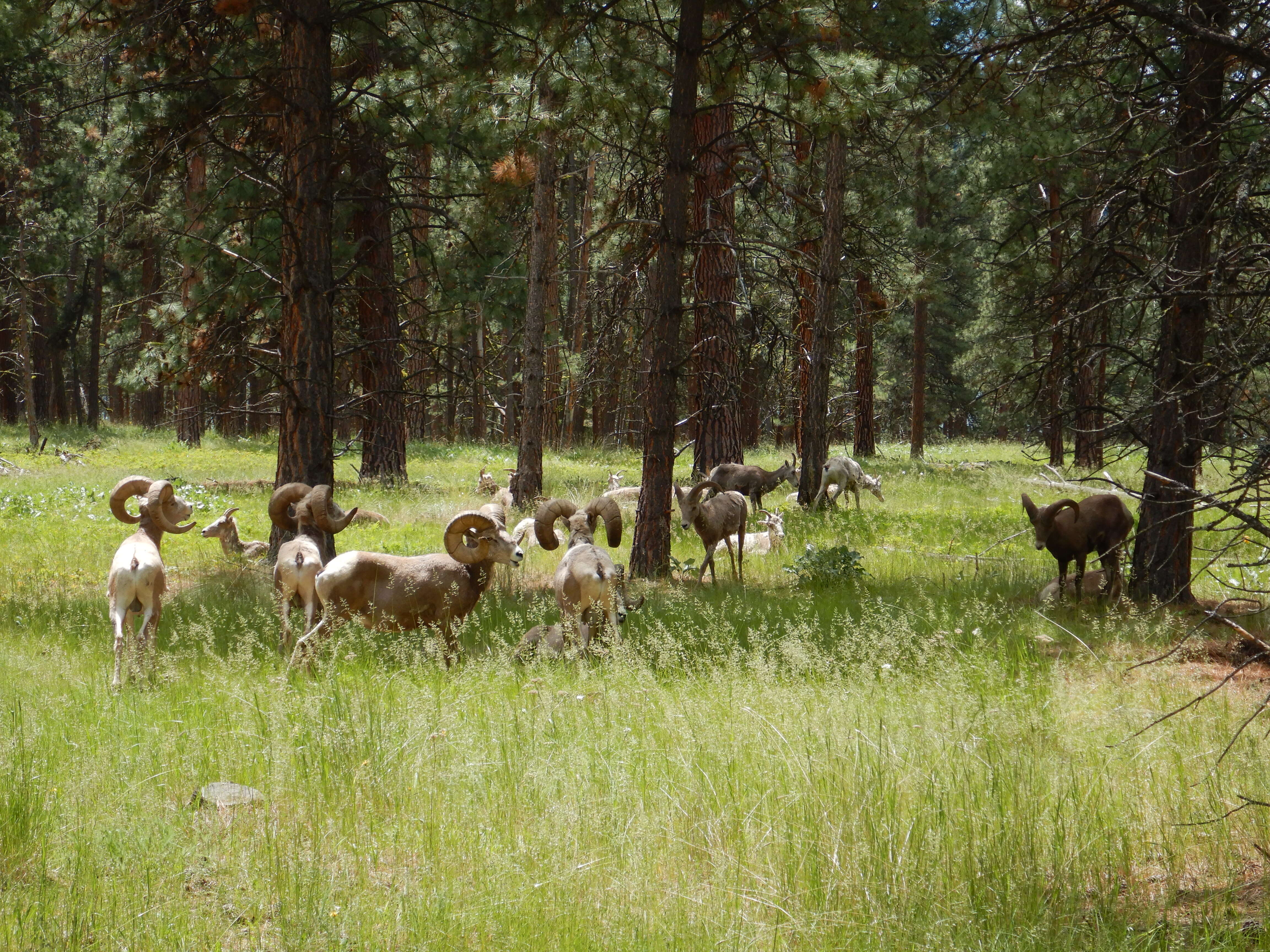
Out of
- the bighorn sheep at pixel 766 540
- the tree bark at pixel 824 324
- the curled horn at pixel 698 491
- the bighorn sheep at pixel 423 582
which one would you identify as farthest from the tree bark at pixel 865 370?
the bighorn sheep at pixel 423 582

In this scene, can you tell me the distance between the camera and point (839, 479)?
1789 centimetres

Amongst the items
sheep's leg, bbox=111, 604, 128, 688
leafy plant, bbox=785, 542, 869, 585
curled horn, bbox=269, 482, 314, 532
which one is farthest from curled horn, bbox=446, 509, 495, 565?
leafy plant, bbox=785, 542, 869, 585

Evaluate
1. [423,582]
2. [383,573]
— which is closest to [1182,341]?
[423,582]

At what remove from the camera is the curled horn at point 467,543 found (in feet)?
26.0

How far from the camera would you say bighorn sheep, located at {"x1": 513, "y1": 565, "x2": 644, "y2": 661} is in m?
8.13

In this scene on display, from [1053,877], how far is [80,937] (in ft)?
12.7

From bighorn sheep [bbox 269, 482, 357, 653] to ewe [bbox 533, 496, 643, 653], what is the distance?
5.80 ft

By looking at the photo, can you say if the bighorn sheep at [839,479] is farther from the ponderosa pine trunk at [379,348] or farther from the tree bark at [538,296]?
the ponderosa pine trunk at [379,348]

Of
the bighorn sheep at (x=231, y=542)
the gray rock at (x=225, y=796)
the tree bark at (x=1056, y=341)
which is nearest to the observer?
the gray rock at (x=225, y=796)

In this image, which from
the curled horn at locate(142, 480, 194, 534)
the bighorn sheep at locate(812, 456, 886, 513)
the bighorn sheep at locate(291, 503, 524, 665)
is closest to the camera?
the bighorn sheep at locate(291, 503, 524, 665)

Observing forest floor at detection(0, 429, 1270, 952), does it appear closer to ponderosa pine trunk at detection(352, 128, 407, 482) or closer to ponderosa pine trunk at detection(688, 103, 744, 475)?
ponderosa pine trunk at detection(688, 103, 744, 475)

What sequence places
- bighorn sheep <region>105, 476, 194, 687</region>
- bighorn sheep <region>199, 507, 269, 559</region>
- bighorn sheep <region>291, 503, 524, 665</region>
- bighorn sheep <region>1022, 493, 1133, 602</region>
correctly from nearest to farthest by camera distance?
bighorn sheep <region>105, 476, 194, 687</region> < bighorn sheep <region>291, 503, 524, 665</region> < bighorn sheep <region>1022, 493, 1133, 602</region> < bighorn sheep <region>199, 507, 269, 559</region>

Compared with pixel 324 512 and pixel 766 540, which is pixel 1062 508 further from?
pixel 324 512

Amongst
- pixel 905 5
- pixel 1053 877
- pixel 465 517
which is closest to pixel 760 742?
pixel 1053 877
